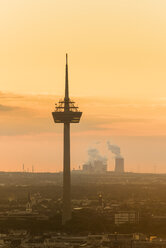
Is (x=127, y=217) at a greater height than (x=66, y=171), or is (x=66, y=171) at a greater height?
(x=66, y=171)

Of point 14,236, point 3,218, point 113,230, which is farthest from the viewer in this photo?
point 3,218

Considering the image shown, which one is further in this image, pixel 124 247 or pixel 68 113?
pixel 68 113

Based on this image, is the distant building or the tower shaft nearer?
the tower shaft

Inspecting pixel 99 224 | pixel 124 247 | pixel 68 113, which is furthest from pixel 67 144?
pixel 124 247

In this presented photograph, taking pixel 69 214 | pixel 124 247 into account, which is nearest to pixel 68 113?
pixel 69 214

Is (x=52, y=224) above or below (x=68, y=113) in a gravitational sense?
below

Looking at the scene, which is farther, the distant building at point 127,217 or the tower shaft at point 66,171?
the distant building at point 127,217

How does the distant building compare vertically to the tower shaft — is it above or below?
below

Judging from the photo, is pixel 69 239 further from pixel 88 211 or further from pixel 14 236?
pixel 88 211

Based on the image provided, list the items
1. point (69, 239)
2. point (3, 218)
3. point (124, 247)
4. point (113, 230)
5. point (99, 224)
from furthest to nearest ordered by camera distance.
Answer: point (3, 218) < point (99, 224) < point (113, 230) < point (69, 239) < point (124, 247)

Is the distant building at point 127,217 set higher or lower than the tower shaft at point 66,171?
lower

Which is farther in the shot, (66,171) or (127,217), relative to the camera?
(127,217)
